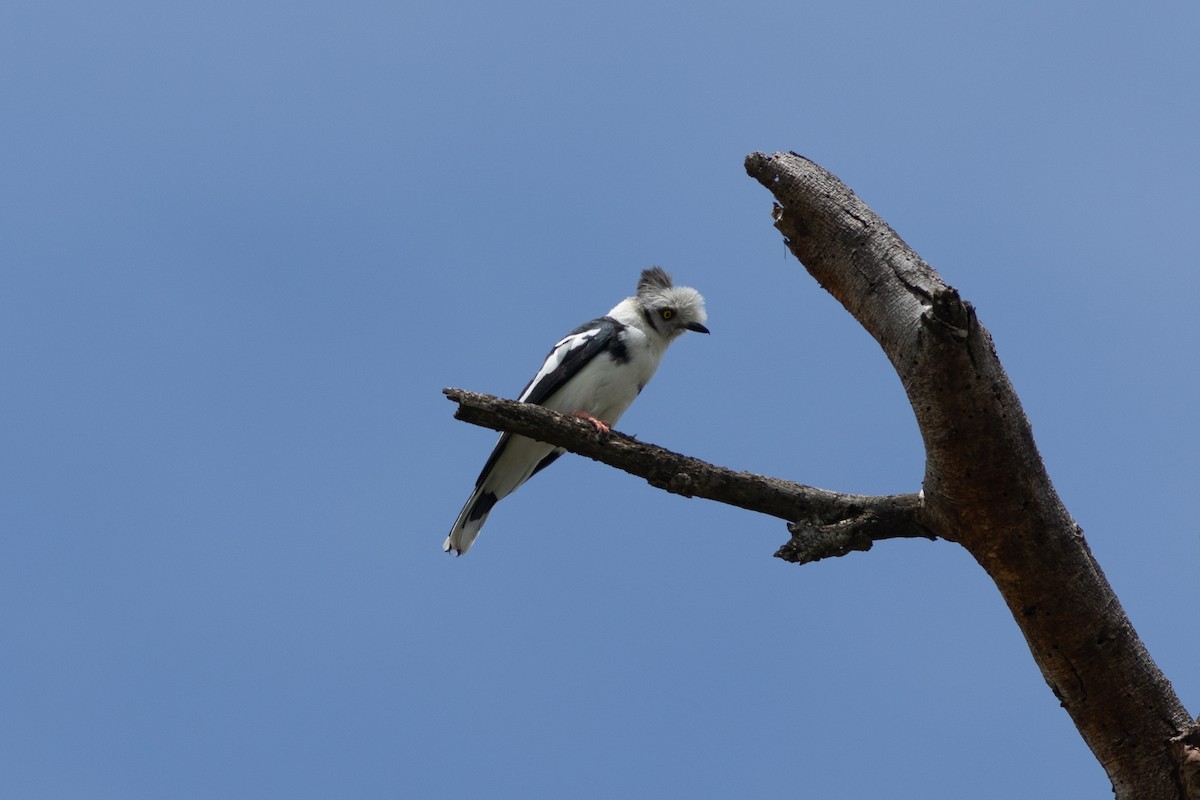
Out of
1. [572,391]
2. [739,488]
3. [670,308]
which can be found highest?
[670,308]

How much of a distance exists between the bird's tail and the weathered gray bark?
4609 mm

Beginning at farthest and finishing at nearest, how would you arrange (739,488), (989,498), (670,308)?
(670,308), (739,488), (989,498)

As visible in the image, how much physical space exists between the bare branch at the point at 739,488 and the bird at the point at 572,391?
3307 mm

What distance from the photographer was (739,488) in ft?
19.1

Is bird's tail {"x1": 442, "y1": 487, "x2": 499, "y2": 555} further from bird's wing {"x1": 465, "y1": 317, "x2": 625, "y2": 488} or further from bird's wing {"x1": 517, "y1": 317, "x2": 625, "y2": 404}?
bird's wing {"x1": 517, "y1": 317, "x2": 625, "y2": 404}

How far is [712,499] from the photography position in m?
5.89

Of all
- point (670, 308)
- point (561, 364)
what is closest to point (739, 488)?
point (561, 364)

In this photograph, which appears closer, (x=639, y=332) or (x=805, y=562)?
(x=805, y=562)

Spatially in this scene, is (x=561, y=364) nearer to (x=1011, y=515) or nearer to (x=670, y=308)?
(x=670, y=308)

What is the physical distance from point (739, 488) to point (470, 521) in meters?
4.24

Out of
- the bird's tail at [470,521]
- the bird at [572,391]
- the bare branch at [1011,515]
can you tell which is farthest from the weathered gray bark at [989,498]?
the bird's tail at [470,521]

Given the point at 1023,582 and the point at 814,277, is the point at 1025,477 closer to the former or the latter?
the point at 1023,582

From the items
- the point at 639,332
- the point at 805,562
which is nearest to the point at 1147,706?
the point at 805,562

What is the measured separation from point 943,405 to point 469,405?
224 cm
